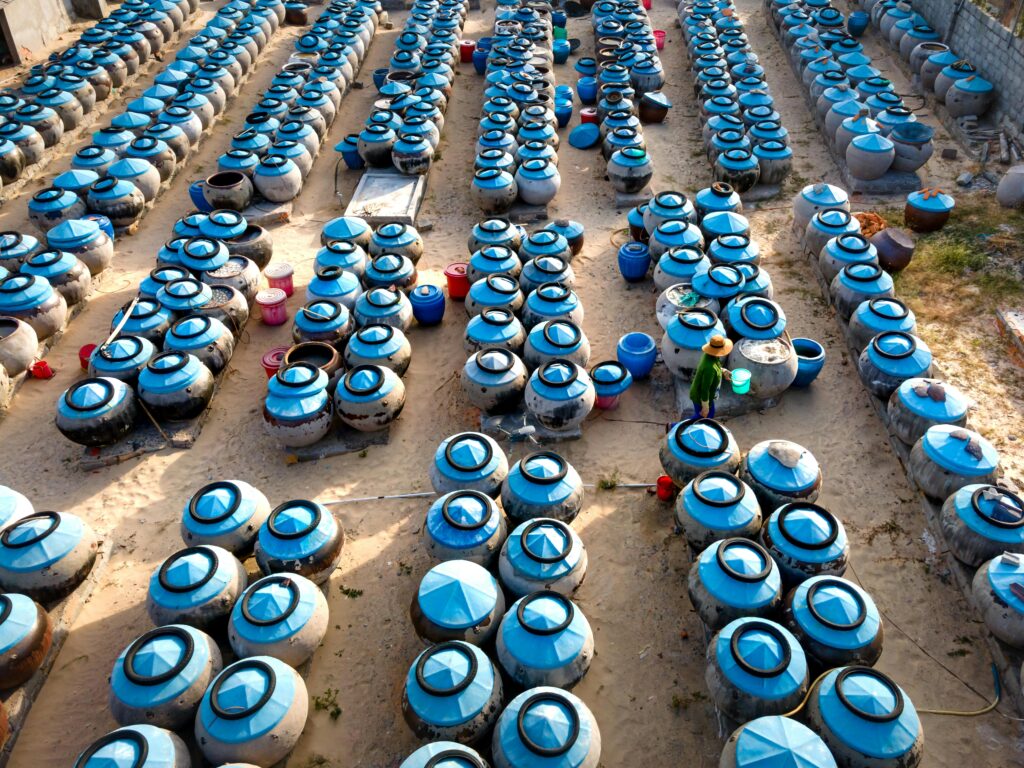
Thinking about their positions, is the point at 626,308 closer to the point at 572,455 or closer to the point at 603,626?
the point at 572,455

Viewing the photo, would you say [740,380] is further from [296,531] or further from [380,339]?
[296,531]

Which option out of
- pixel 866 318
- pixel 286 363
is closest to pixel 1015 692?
pixel 866 318

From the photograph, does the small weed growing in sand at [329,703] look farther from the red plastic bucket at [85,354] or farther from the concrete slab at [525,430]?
the red plastic bucket at [85,354]

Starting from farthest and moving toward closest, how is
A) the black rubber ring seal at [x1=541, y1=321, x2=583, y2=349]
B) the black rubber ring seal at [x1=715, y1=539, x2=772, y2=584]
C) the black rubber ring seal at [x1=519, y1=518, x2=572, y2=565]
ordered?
the black rubber ring seal at [x1=541, y1=321, x2=583, y2=349] < the black rubber ring seal at [x1=519, y1=518, x2=572, y2=565] < the black rubber ring seal at [x1=715, y1=539, x2=772, y2=584]

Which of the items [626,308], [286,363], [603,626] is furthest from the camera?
[626,308]

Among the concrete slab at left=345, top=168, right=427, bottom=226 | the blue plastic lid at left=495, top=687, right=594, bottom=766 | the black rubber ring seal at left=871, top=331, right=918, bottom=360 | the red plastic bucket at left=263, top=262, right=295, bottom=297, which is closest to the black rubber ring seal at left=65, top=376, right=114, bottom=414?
the red plastic bucket at left=263, top=262, right=295, bottom=297

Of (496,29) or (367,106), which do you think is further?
(496,29)

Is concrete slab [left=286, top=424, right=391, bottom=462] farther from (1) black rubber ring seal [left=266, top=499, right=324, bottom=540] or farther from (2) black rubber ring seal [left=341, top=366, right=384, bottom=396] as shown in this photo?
(1) black rubber ring seal [left=266, top=499, right=324, bottom=540]

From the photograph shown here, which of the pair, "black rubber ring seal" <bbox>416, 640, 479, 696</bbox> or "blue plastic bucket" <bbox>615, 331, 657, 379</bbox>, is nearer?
"black rubber ring seal" <bbox>416, 640, 479, 696</bbox>
